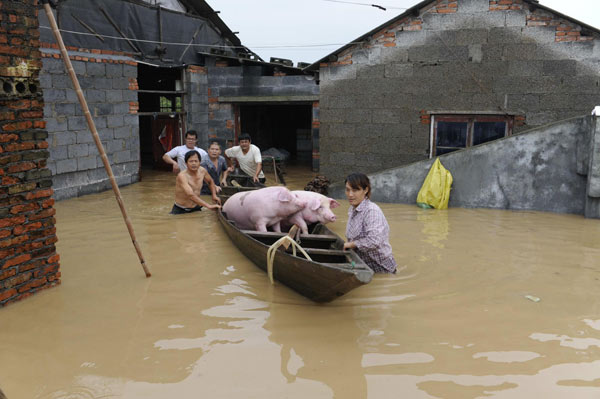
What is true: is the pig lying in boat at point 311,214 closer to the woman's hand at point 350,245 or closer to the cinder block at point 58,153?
the woman's hand at point 350,245

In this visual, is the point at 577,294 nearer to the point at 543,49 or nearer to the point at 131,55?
the point at 543,49

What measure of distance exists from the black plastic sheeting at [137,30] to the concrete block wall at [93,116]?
1.00 feet

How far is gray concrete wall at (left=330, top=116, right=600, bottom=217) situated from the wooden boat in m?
3.61

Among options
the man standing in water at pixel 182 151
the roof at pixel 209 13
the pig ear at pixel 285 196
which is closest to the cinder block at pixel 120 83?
the man standing in water at pixel 182 151

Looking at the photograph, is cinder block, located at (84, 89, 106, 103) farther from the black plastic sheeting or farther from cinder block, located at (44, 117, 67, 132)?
the black plastic sheeting

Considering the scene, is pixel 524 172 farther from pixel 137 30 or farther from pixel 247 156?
pixel 137 30

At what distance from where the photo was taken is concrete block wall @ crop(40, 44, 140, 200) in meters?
10.0

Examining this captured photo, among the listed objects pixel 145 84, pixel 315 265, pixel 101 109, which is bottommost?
pixel 315 265

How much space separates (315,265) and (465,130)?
6.79m

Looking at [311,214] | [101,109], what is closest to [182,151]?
[101,109]

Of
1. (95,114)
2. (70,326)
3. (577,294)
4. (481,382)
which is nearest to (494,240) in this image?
(577,294)

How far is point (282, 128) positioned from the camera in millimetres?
19703

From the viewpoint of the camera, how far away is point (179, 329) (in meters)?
4.31

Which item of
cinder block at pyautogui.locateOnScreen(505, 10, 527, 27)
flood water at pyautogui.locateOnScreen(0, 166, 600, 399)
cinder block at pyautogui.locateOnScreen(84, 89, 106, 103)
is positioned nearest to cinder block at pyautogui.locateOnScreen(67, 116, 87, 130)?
cinder block at pyautogui.locateOnScreen(84, 89, 106, 103)
